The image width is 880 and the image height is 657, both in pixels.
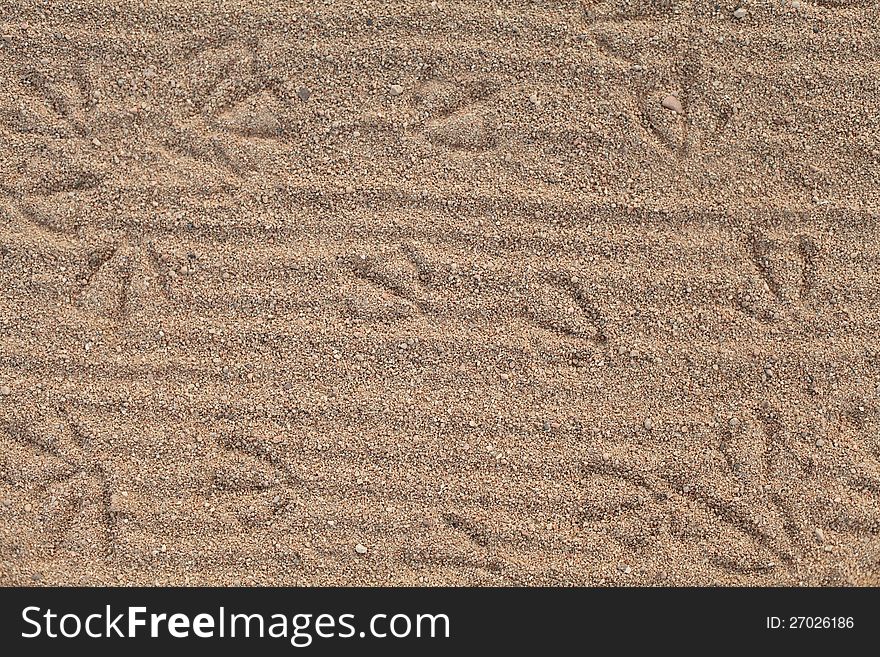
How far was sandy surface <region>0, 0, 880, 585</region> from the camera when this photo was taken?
5.99 feet

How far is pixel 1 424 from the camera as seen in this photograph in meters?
1.82

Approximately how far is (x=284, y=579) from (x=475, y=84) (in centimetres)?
128

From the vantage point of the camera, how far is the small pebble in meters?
1.85

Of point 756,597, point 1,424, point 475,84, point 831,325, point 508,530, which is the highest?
point 475,84

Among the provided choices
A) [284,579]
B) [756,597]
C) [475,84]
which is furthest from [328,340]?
[756,597]

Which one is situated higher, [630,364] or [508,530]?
[630,364]

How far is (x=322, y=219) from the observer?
1.84m

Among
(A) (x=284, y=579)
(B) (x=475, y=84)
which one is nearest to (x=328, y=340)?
(A) (x=284, y=579)

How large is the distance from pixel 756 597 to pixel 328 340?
3.96 feet

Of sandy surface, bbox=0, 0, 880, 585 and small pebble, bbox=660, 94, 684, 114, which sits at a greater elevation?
small pebble, bbox=660, 94, 684, 114

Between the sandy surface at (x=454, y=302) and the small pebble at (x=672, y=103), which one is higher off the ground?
the small pebble at (x=672, y=103)

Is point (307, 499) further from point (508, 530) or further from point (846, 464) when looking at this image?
point (846, 464)

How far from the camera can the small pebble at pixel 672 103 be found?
6.08 ft

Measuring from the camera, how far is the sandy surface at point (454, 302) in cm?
183
